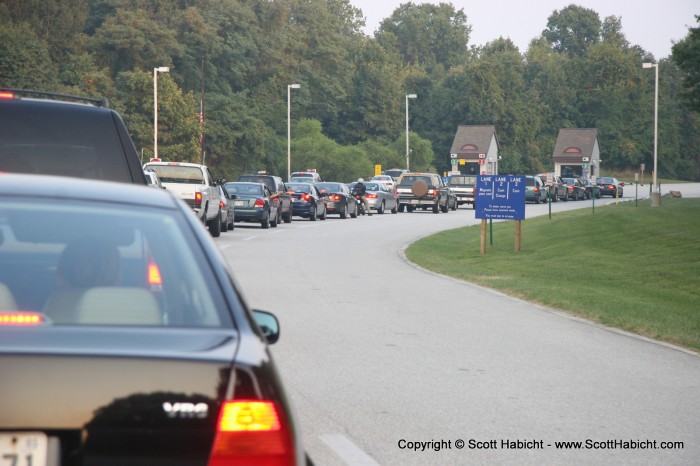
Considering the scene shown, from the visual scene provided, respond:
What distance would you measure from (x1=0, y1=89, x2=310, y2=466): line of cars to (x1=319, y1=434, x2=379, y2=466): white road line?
7.62 feet

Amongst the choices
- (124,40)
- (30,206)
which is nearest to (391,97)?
(124,40)

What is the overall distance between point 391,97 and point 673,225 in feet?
335

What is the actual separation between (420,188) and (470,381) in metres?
55.2

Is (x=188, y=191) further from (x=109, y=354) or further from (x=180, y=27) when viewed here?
(x=180, y=27)

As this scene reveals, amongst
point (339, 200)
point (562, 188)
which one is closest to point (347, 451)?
point (339, 200)

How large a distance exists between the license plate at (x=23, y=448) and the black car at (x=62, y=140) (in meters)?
7.33

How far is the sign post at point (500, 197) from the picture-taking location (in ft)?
104

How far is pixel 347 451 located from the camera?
25.0 ft

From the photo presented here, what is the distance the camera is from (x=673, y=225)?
114ft

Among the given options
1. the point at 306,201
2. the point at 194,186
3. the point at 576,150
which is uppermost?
the point at 576,150

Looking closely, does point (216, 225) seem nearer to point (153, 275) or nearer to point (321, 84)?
point (153, 275)

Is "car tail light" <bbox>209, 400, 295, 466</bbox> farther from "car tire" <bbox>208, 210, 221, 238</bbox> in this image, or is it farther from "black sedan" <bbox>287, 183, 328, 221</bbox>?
"black sedan" <bbox>287, 183, 328, 221</bbox>

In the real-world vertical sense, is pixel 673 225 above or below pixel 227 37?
below

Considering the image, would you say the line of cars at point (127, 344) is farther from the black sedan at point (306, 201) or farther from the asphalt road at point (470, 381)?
the black sedan at point (306, 201)
